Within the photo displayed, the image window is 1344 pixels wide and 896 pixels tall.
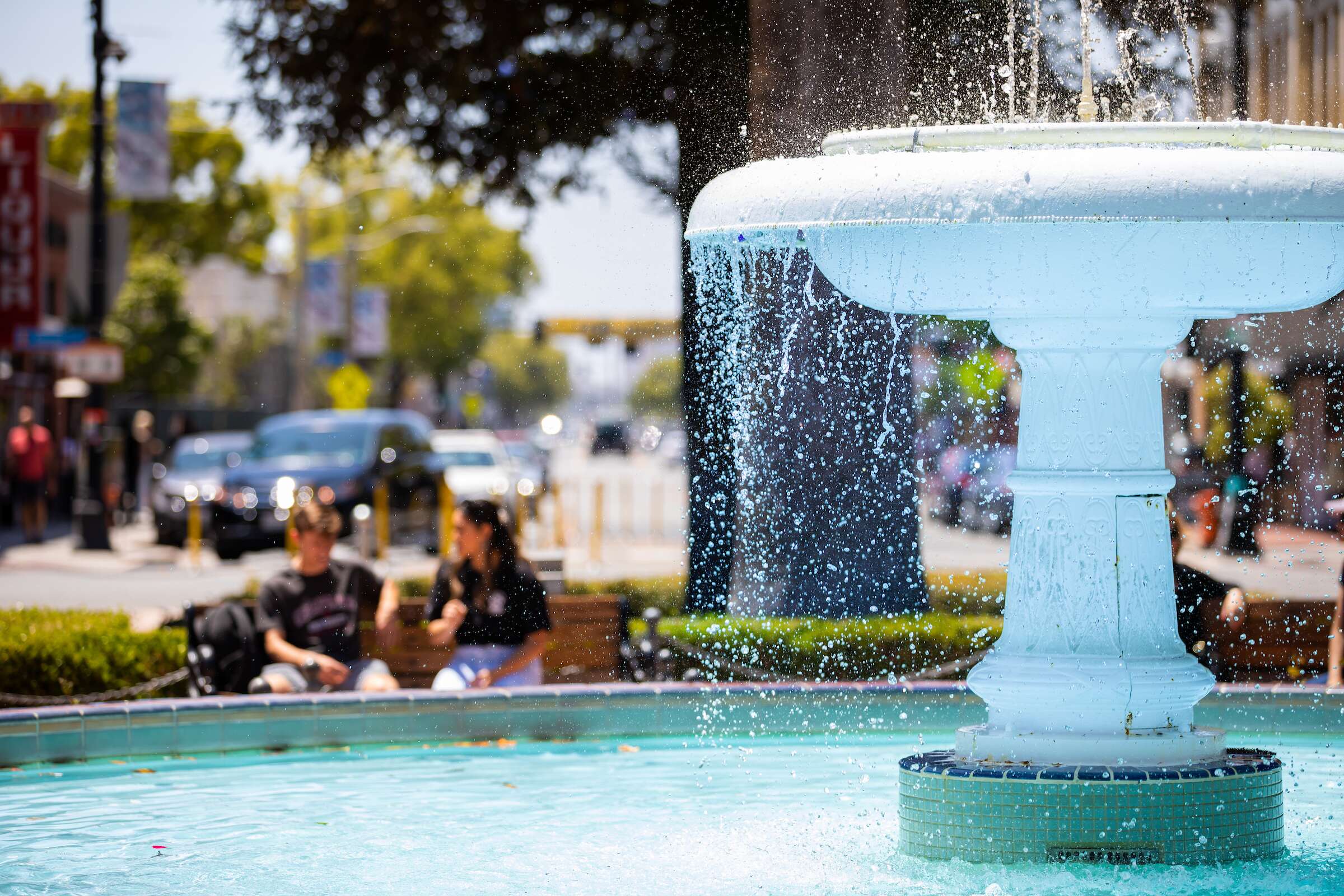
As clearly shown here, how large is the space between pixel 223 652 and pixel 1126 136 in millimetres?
5735

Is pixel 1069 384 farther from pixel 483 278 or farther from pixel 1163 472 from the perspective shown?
pixel 483 278

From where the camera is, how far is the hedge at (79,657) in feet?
32.1

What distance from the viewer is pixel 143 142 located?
92.7ft

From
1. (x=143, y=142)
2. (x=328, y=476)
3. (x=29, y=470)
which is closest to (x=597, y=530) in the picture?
(x=328, y=476)

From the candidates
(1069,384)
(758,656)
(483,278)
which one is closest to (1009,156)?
(1069,384)

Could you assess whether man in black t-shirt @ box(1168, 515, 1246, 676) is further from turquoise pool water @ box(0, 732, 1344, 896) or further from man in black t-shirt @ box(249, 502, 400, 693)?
man in black t-shirt @ box(249, 502, 400, 693)

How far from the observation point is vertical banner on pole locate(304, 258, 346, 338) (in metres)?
46.2

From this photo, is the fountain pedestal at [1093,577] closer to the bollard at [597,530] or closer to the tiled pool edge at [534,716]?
the tiled pool edge at [534,716]

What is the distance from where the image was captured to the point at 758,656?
10805 mm

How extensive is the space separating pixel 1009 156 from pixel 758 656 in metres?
5.60

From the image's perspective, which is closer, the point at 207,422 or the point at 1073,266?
the point at 1073,266

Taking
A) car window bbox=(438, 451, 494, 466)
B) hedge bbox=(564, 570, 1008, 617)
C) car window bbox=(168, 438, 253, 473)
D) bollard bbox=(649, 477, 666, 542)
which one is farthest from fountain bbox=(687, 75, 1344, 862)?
bollard bbox=(649, 477, 666, 542)

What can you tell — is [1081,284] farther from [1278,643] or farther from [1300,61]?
[1300,61]

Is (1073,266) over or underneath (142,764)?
over
